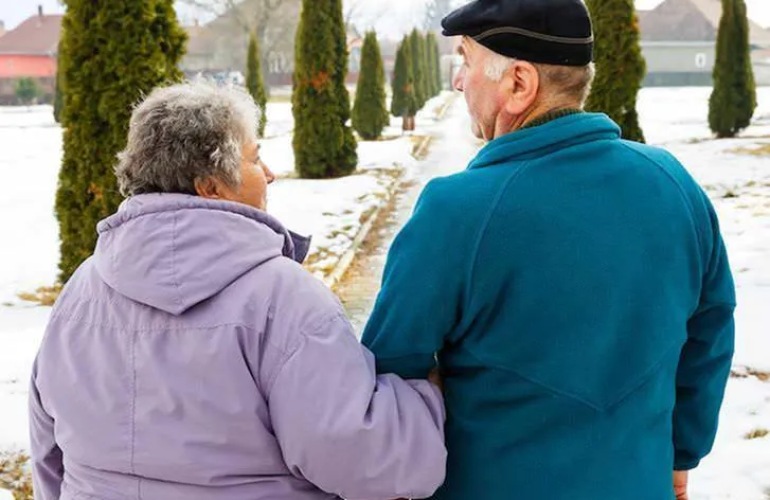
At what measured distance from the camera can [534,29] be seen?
144 centimetres

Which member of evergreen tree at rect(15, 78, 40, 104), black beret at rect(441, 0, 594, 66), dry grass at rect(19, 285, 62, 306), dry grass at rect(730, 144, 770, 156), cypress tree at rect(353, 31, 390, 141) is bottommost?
dry grass at rect(19, 285, 62, 306)

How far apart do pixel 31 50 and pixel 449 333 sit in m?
66.5

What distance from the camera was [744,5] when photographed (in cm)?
1950

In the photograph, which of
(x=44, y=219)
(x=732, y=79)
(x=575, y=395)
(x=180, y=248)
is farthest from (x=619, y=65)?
(x=180, y=248)

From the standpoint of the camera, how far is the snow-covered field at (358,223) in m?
3.84

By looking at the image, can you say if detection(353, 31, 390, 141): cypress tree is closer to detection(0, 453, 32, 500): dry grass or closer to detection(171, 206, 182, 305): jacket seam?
detection(0, 453, 32, 500): dry grass

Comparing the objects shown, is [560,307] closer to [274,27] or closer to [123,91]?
[123,91]

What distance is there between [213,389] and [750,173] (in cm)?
1281

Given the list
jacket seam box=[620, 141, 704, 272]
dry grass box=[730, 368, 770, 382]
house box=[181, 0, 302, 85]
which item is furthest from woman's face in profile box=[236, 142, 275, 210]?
house box=[181, 0, 302, 85]

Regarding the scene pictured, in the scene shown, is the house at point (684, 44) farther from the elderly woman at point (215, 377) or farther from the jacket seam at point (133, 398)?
the jacket seam at point (133, 398)

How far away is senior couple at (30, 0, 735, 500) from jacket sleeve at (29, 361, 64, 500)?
18 cm

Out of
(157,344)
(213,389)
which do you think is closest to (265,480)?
(213,389)

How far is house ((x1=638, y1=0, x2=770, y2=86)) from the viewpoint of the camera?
213 feet

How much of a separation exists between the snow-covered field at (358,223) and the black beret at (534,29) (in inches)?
96.5
